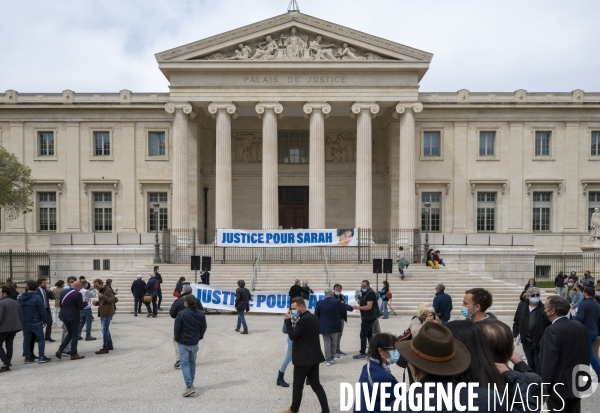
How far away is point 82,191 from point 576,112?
37693 mm

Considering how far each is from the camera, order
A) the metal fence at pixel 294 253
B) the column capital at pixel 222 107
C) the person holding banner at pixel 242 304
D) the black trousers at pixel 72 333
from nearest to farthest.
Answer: the black trousers at pixel 72 333, the person holding banner at pixel 242 304, the metal fence at pixel 294 253, the column capital at pixel 222 107

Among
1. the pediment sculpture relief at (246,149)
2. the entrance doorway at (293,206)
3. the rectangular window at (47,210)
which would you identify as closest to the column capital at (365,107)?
the entrance doorway at (293,206)

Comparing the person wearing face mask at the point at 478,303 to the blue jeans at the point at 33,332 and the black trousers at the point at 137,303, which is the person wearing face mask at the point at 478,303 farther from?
the black trousers at the point at 137,303

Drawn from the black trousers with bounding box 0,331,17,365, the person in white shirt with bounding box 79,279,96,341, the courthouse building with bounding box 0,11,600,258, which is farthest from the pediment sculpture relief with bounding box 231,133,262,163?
the black trousers with bounding box 0,331,17,365

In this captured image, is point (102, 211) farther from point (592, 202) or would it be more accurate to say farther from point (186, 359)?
point (592, 202)

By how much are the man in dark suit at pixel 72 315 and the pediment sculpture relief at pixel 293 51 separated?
2461cm

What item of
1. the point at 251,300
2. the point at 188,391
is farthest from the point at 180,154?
the point at 188,391

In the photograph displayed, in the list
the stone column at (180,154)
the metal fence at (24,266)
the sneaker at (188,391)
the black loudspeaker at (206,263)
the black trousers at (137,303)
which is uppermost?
the stone column at (180,154)

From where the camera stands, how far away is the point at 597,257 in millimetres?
30469

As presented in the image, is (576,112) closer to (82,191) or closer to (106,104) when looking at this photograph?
(106,104)

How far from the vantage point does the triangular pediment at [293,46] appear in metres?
33.4

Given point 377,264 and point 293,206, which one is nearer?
point 377,264

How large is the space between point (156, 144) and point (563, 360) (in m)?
36.5

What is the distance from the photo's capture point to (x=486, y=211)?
3894 centimetres
